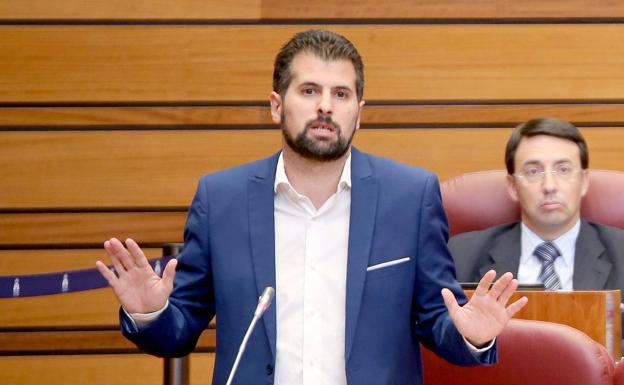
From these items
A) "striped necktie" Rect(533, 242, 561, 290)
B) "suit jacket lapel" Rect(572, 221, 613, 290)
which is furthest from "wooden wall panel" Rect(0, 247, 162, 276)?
"suit jacket lapel" Rect(572, 221, 613, 290)

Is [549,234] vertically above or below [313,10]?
below

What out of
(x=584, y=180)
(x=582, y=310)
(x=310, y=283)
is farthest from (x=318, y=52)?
(x=584, y=180)

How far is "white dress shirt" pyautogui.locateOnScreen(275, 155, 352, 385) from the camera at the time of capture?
102 inches

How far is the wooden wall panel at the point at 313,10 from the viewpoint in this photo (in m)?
4.69

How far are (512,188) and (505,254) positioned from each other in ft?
0.78

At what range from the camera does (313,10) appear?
4691 mm

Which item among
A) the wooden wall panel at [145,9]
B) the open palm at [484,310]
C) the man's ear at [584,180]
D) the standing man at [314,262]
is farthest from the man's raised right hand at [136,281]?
the wooden wall panel at [145,9]

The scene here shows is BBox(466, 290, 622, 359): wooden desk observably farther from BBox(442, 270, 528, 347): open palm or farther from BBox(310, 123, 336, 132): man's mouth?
BBox(310, 123, 336, 132): man's mouth

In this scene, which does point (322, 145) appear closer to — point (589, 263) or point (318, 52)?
point (318, 52)

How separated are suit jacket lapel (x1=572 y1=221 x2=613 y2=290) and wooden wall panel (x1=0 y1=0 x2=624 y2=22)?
133 centimetres

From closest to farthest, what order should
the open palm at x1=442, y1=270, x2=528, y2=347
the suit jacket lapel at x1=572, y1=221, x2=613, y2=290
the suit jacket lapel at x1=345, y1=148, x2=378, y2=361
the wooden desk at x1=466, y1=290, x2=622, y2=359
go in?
1. the open palm at x1=442, y1=270, x2=528, y2=347
2. the suit jacket lapel at x1=345, y1=148, x2=378, y2=361
3. the wooden desk at x1=466, y1=290, x2=622, y2=359
4. the suit jacket lapel at x1=572, y1=221, x2=613, y2=290

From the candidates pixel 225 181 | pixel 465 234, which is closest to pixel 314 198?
pixel 225 181

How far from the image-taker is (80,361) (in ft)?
15.5

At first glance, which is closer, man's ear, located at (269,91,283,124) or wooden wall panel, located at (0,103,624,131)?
man's ear, located at (269,91,283,124)
